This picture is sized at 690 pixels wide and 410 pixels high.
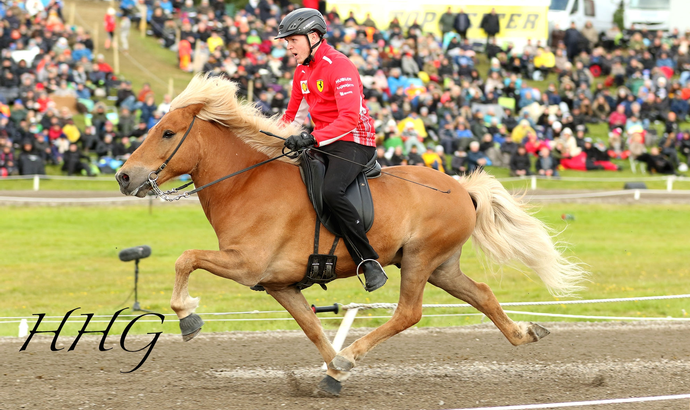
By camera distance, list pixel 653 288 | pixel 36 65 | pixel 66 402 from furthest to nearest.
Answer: pixel 36 65, pixel 653 288, pixel 66 402

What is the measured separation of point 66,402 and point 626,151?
Answer: 19523 mm

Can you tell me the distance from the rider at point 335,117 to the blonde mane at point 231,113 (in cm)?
31

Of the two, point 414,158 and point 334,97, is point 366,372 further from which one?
point 414,158

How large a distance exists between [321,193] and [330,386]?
4.60 ft

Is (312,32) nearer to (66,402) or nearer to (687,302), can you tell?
(66,402)

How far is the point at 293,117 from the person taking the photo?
6.35 metres

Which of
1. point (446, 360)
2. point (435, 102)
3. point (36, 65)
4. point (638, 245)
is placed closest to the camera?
point (446, 360)

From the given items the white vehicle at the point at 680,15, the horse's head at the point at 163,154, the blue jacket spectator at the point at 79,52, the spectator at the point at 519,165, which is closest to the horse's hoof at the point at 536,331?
the horse's head at the point at 163,154

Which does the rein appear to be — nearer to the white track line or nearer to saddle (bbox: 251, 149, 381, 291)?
saddle (bbox: 251, 149, 381, 291)

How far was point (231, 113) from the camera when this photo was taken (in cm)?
586

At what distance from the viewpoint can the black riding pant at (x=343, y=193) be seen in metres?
5.66

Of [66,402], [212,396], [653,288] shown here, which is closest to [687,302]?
[653,288]

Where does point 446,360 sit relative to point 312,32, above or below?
below

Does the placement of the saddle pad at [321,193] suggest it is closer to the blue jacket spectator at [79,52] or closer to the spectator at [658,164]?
the blue jacket spectator at [79,52]
